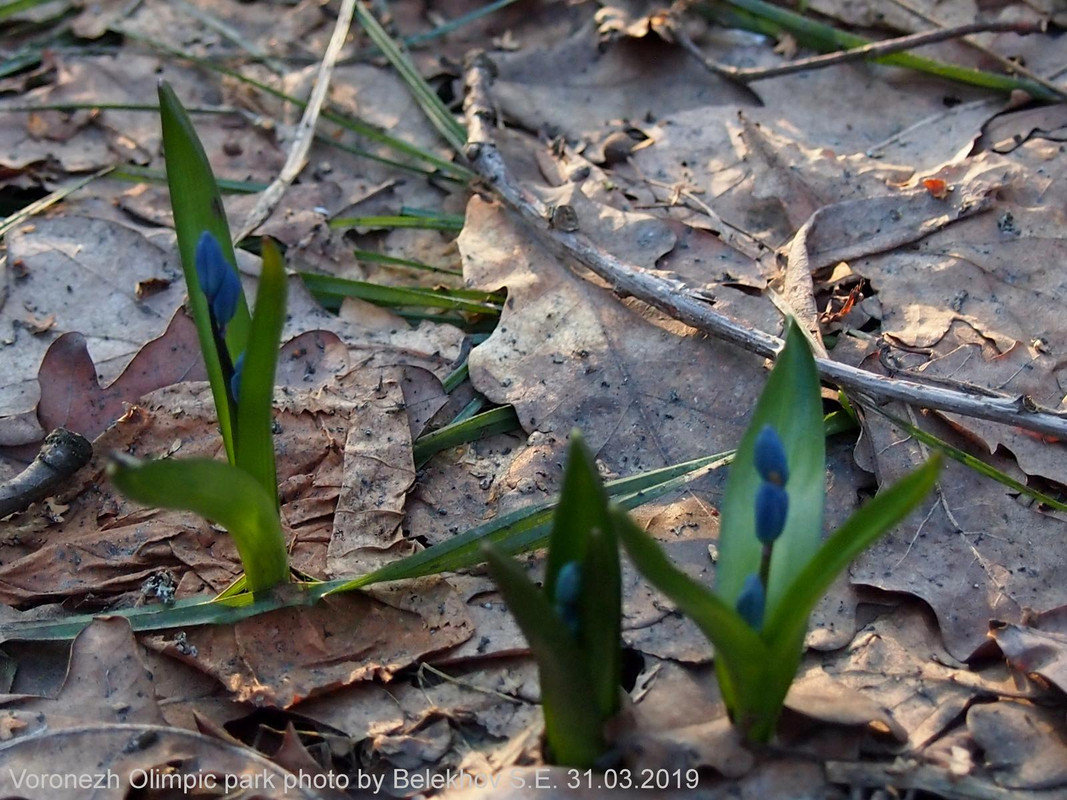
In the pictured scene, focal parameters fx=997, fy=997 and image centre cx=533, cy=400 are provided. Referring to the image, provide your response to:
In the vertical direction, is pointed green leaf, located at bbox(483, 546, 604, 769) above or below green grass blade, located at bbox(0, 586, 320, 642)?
above

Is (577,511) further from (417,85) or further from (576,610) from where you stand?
(417,85)

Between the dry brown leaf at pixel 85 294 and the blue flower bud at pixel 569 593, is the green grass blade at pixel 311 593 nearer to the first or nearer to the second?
the blue flower bud at pixel 569 593

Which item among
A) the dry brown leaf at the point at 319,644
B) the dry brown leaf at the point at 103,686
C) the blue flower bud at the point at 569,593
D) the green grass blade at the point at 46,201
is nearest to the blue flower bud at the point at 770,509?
the blue flower bud at the point at 569,593

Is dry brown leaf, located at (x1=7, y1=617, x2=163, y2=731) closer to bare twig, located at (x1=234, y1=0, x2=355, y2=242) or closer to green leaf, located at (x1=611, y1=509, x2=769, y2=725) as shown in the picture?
green leaf, located at (x1=611, y1=509, x2=769, y2=725)

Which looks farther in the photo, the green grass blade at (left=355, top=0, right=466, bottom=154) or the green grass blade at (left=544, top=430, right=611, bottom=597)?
the green grass blade at (left=355, top=0, right=466, bottom=154)

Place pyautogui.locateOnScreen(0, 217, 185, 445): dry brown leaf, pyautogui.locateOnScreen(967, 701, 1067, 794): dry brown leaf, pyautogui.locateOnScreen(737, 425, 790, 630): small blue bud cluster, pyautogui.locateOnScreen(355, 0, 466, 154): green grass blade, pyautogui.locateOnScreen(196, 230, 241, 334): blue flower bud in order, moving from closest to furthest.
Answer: pyautogui.locateOnScreen(737, 425, 790, 630): small blue bud cluster, pyautogui.locateOnScreen(967, 701, 1067, 794): dry brown leaf, pyautogui.locateOnScreen(196, 230, 241, 334): blue flower bud, pyautogui.locateOnScreen(0, 217, 185, 445): dry brown leaf, pyautogui.locateOnScreen(355, 0, 466, 154): green grass blade

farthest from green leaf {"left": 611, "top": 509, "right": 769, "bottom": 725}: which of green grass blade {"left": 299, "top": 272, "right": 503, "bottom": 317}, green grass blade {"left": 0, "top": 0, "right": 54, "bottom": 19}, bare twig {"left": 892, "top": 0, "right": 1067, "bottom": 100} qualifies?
green grass blade {"left": 0, "top": 0, "right": 54, "bottom": 19}

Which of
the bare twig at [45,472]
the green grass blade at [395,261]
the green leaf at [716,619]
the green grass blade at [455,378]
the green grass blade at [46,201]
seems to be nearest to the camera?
the green leaf at [716,619]
